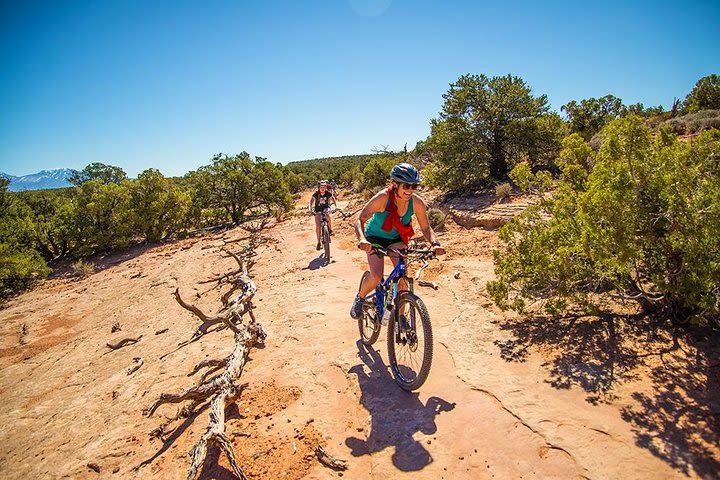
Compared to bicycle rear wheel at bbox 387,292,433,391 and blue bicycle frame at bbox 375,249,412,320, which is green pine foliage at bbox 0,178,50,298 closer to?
blue bicycle frame at bbox 375,249,412,320

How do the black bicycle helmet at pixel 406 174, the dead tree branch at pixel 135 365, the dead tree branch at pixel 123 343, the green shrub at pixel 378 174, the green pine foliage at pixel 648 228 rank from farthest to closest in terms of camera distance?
1. the green shrub at pixel 378 174
2. the dead tree branch at pixel 123 343
3. the dead tree branch at pixel 135 365
4. the black bicycle helmet at pixel 406 174
5. the green pine foliage at pixel 648 228

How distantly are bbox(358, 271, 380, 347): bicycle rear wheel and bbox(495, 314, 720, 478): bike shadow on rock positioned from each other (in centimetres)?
160

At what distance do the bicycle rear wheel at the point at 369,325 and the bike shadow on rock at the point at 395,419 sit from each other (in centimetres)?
47

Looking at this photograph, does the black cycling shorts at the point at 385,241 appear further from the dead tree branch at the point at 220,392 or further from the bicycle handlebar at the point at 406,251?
the dead tree branch at the point at 220,392

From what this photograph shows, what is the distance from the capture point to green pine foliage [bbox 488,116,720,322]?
3154mm

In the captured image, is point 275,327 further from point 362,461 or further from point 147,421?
point 362,461

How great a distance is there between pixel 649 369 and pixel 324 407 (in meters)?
3.32

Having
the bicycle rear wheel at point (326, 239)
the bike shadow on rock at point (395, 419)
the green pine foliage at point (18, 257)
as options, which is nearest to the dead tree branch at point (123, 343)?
the bicycle rear wheel at point (326, 239)

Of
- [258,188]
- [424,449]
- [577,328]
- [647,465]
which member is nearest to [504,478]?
[424,449]

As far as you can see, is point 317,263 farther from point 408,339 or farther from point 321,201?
point 408,339

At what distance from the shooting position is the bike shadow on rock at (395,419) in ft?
9.12

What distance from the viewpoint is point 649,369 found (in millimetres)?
3348

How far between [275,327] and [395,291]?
109 inches

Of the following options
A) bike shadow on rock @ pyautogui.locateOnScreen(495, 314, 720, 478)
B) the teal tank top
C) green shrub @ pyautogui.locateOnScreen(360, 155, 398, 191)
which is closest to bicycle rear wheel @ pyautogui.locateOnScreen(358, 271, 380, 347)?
the teal tank top
